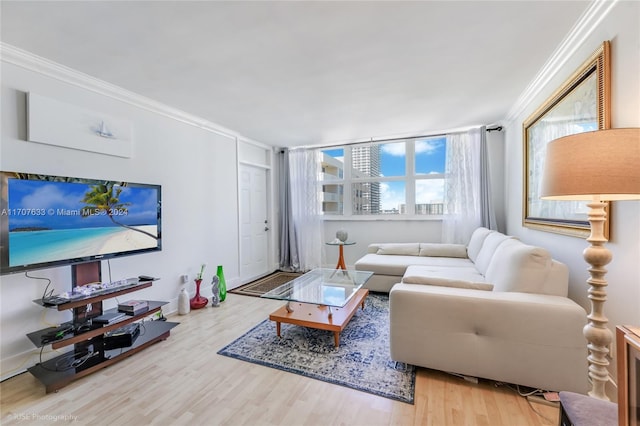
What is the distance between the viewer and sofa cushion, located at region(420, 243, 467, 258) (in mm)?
3670

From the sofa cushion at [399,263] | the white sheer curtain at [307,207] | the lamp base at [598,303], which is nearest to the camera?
the lamp base at [598,303]

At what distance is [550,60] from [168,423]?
3.61m

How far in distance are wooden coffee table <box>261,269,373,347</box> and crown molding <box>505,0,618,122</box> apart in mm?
2453

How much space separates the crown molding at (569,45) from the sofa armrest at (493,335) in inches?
66.8

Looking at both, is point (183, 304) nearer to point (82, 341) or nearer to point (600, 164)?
point (82, 341)

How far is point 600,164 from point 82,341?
3305 millimetres

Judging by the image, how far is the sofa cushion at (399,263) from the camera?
11.0 ft

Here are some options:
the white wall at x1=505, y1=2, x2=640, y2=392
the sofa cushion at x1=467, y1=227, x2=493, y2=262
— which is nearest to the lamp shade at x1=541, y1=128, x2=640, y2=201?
the white wall at x1=505, y1=2, x2=640, y2=392

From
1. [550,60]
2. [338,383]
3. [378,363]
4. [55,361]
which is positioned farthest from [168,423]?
[550,60]

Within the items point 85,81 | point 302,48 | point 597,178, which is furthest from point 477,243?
point 85,81

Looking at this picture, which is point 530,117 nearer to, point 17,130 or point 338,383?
point 338,383

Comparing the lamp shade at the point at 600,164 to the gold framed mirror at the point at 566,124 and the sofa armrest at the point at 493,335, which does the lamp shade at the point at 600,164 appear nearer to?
the gold framed mirror at the point at 566,124

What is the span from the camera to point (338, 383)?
1749mm

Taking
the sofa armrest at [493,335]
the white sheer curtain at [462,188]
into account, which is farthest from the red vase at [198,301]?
the white sheer curtain at [462,188]
